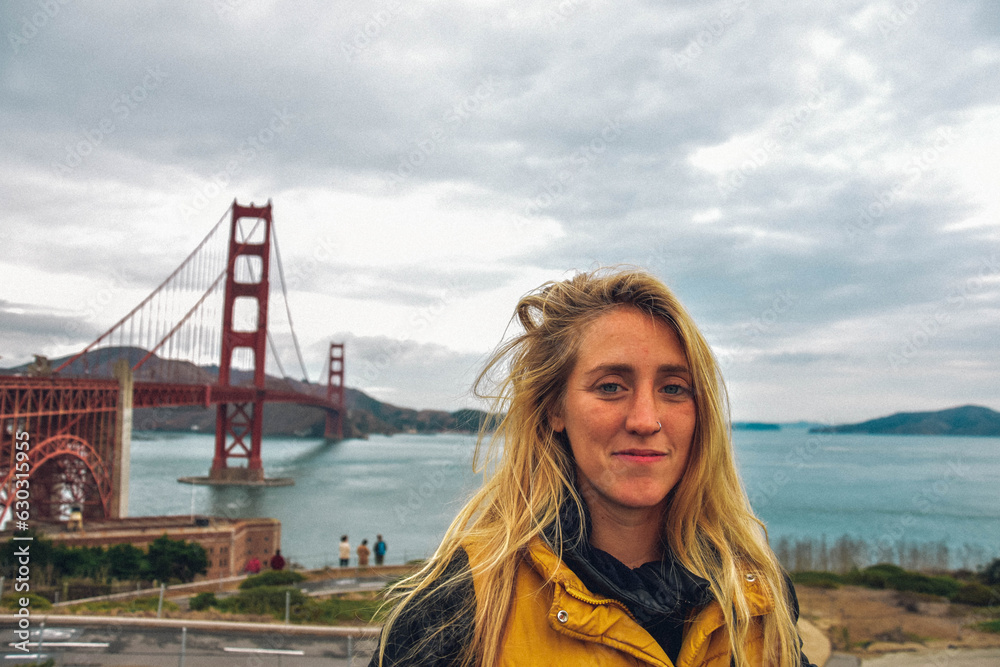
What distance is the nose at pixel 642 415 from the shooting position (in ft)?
4.52

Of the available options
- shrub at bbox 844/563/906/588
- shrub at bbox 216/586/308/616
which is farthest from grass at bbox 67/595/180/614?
shrub at bbox 844/563/906/588

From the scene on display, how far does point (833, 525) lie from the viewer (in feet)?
135

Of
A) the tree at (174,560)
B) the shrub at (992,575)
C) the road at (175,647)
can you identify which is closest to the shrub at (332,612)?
the road at (175,647)

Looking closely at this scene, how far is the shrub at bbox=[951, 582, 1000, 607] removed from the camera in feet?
44.1

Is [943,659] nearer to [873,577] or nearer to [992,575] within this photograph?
[873,577]

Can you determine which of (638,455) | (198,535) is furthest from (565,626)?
(198,535)

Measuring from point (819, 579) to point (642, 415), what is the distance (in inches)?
660

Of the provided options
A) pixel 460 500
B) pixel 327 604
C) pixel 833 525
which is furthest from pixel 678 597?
pixel 833 525

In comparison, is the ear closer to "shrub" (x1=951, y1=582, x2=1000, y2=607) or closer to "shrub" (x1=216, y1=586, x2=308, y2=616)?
"shrub" (x1=216, y1=586, x2=308, y2=616)

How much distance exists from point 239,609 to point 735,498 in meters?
10.3

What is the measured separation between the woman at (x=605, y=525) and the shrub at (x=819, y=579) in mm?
15484

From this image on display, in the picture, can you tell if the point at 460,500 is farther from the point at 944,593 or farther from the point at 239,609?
the point at 944,593

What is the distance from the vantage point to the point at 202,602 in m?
10.2

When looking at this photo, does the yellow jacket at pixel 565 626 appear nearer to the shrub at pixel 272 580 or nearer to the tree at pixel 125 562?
the shrub at pixel 272 580
